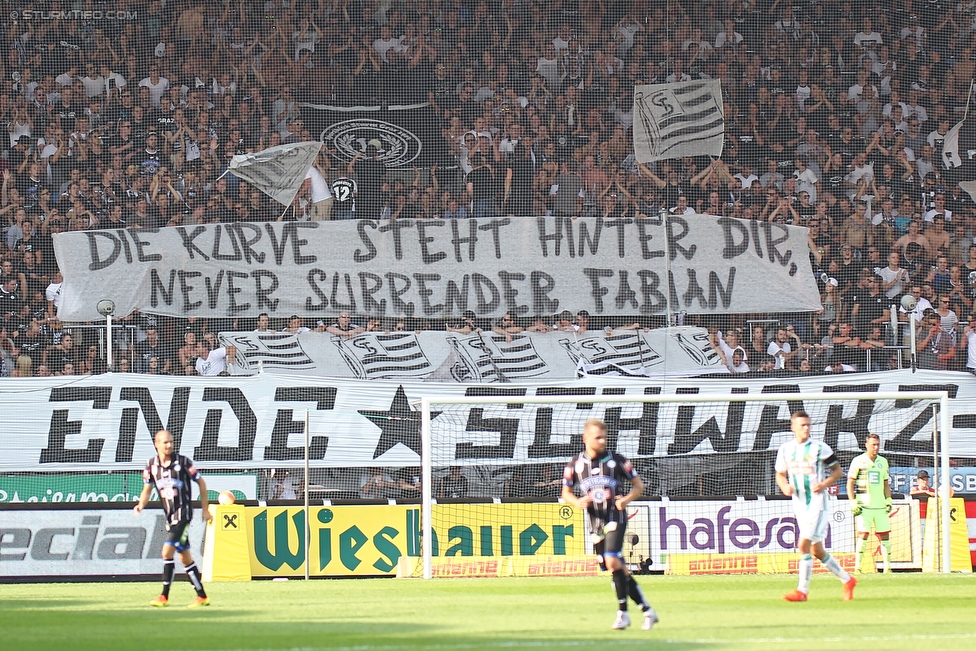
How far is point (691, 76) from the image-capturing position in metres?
23.8

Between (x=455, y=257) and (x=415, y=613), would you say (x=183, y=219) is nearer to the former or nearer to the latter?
(x=455, y=257)

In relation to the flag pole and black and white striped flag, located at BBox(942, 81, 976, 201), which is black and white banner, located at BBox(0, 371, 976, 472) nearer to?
black and white striped flag, located at BBox(942, 81, 976, 201)

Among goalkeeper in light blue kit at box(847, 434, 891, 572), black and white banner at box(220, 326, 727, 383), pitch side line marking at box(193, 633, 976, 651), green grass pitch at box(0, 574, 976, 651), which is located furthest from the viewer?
black and white banner at box(220, 326, 727, 383)

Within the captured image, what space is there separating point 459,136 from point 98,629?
13.5 meters

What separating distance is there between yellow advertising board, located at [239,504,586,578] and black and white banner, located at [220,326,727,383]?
8.81ft

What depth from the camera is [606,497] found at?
35.9 ft

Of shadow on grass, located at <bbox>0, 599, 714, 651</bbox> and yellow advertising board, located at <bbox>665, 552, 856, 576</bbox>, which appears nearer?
shadow on grass, located at <bbox>0, 599, 714, 651</bbox>

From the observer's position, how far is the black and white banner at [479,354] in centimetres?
2038

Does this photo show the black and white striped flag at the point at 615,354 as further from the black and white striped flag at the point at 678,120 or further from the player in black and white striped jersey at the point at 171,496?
A: the player in black and white striped jersey at the point at 171,496

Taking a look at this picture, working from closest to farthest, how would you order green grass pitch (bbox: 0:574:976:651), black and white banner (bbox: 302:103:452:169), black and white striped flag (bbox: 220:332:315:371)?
green grass pitch (bbox: 0:574:976:651), black and white striped flag (bbox: 220:332:315:371), black and white banner (bbox: 302:103:452:169)

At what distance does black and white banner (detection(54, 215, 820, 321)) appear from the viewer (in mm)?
20938

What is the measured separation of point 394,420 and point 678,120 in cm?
728

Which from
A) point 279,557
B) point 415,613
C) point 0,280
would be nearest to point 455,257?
point 279,557

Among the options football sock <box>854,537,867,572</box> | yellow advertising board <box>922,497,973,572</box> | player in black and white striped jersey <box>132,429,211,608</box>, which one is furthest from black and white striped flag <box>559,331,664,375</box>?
player in black and white striped jersey <box>132,429,211,608</box>
